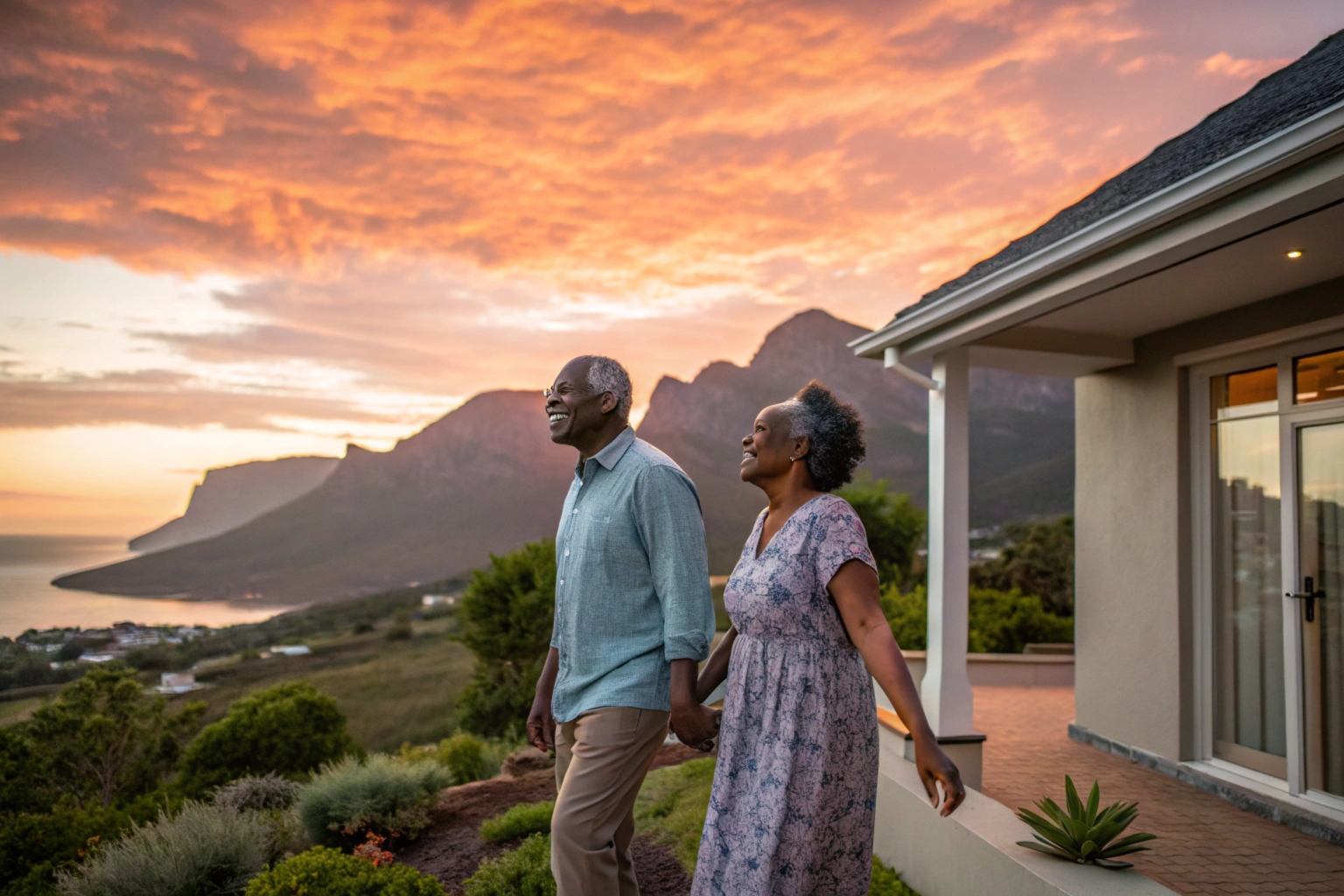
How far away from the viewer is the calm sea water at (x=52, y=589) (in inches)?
308

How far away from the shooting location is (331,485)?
38.4 m

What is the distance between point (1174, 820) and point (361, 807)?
4.64 m

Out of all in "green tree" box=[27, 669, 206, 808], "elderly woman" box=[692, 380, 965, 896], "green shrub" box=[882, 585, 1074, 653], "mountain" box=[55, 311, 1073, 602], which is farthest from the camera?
"mountain" box=[55, 311, 1073, 602]

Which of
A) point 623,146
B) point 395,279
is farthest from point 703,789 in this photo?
point 395,279

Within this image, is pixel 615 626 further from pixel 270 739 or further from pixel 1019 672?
pixel 1019 672

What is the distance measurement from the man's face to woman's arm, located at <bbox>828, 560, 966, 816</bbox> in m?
0.95

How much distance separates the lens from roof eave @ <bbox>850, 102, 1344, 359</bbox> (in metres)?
2.54

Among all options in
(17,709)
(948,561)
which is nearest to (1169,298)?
(948,561)

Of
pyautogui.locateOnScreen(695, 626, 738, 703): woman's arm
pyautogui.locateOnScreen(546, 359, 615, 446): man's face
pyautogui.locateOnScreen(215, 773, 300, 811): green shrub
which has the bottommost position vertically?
pyautogui.locateOnScreen(215, 773, 300, 811): green shrub

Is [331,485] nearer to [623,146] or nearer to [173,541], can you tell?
[173,541]

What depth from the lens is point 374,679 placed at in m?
17.0

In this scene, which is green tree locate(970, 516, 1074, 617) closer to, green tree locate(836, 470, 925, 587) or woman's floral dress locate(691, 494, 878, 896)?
green tree locate(836, 470, 925, 587)

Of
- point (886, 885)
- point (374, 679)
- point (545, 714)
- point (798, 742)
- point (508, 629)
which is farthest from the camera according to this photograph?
point (374, 679)

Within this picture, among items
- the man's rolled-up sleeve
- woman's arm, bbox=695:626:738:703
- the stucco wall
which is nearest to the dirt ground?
woman's arm, bbox=695:626:738:703
